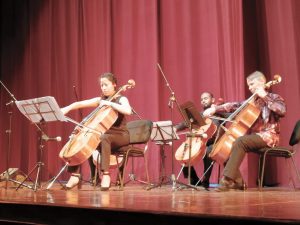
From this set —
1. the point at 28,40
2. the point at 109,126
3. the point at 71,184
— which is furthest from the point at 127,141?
the point at 28,40

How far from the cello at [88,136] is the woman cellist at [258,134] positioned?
1248 mm

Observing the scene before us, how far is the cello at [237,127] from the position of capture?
4.52 meters

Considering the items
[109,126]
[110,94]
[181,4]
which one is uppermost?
[181,4]

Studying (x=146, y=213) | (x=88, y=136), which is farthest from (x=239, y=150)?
(x=146, y=213)

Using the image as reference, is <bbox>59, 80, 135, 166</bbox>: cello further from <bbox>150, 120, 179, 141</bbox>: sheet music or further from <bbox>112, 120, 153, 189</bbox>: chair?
<bbox>150, 120, 179, 141</bbox>: sheet music

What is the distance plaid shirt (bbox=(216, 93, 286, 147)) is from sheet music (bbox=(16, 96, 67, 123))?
1975 millimetres

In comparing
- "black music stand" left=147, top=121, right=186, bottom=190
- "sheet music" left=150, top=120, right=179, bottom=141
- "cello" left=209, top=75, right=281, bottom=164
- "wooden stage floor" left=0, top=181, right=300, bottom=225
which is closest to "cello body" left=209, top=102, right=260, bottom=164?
"cello" left=209, top=75, right=281, bottom=164

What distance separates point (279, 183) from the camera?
5559mm

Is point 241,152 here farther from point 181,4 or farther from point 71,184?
point 181,4

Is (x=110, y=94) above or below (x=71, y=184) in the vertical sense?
above

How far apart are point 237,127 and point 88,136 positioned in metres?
1.53

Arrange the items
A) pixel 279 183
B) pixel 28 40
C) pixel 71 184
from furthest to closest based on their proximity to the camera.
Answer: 1. pixel 28 40
2. pixel 279 183
3. pixel 71 184

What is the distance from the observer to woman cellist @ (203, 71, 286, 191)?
4.31 meters

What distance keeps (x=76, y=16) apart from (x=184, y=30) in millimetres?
2407
